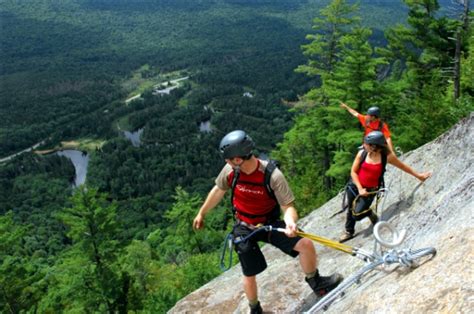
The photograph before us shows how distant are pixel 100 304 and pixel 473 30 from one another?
2670 centimetres

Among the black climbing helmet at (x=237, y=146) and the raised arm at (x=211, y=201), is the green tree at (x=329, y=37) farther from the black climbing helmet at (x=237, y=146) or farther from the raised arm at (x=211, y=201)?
the black climbing helmet at (x=237, y=146)

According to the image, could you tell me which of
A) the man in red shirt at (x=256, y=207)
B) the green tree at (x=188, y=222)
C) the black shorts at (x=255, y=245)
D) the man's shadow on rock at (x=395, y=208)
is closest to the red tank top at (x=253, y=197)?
the man in red shirt at (x=256, y=207)

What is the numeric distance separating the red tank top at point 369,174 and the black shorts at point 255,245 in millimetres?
2568

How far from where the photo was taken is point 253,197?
5492mm

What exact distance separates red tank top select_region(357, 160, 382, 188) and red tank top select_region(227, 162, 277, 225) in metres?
2.69

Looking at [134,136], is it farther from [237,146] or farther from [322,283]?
[237,146]

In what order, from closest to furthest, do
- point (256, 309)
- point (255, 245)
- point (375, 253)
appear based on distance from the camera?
1. point (375, 253)
2. point (255, 245)
3. point (256, 309)

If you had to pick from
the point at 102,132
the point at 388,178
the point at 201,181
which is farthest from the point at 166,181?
the point at 388,178

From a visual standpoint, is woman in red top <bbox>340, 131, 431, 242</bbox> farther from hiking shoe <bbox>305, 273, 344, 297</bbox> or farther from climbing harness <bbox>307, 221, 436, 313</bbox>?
climbing harness <bbox>307, 221, 436, 313</bbox>

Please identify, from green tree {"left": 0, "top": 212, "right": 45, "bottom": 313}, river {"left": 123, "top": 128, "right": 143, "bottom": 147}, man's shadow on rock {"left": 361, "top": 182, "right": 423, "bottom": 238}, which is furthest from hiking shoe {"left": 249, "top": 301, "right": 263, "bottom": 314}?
river {"left": 123, "top": 128, "right": 143, "bottom": 147}

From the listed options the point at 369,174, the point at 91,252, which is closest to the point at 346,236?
the point at 369,174

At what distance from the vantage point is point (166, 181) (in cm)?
12112

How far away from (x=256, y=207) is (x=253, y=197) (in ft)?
0.50

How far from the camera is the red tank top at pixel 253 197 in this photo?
5.36 meters
